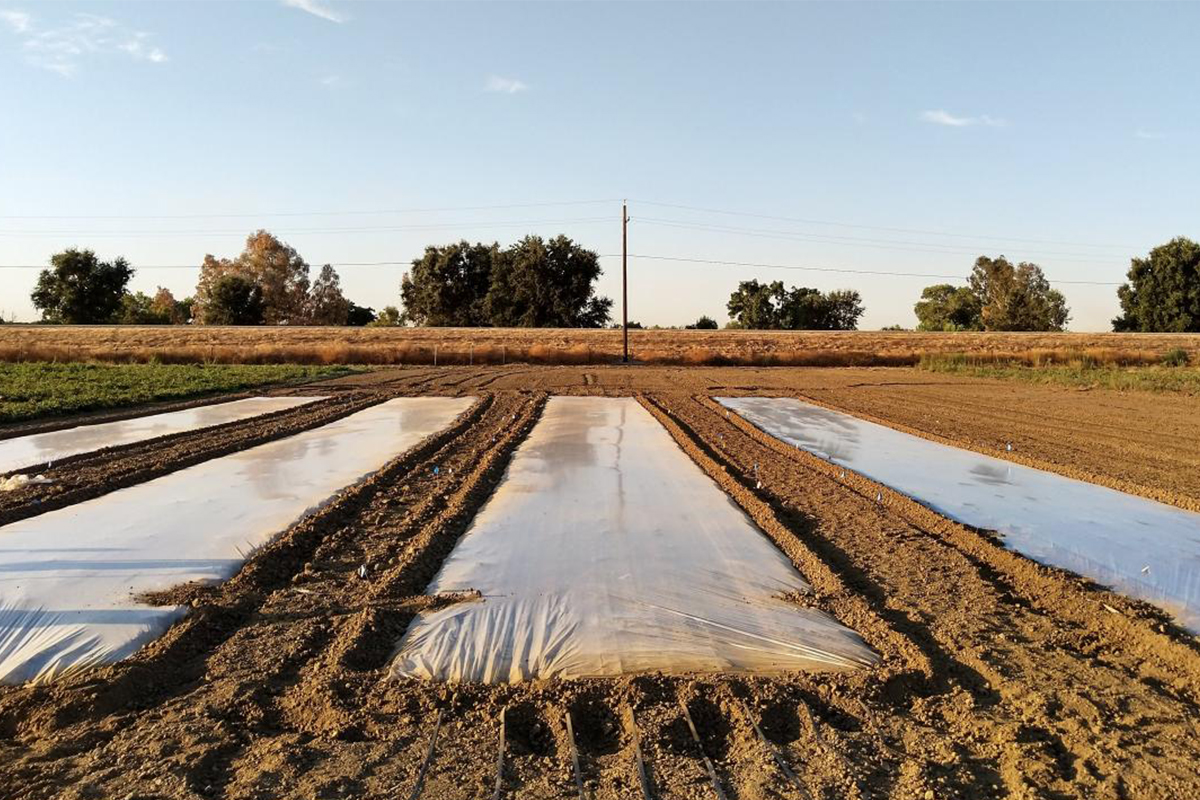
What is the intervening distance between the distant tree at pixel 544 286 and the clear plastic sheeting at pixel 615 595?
5400cm

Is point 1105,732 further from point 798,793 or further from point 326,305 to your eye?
point 326,305

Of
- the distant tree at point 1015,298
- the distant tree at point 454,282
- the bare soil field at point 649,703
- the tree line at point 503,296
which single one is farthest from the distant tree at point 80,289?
→ the distant tree at point 1015,298

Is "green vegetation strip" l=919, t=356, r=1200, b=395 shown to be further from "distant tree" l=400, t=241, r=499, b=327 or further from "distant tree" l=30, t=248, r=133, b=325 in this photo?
"distant tree" l=30, t=248, r=133, b=325

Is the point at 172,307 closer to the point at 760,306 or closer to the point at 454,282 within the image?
the point at 454,282

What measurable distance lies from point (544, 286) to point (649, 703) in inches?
2318

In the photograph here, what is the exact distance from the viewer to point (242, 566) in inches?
213

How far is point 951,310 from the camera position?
7881 cm

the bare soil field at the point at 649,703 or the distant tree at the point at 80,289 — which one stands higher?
the distant tree at the point at 80,289

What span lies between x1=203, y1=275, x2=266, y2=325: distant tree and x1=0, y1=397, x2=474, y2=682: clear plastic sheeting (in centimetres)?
6045

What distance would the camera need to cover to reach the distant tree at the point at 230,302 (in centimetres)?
Answer: 6394

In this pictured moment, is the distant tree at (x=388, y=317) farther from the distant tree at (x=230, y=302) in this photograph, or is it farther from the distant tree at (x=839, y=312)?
the distant tree at (x=839, y=312)

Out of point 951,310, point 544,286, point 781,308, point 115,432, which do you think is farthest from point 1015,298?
point 115,432

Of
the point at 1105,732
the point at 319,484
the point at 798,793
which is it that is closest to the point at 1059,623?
the point at 1105,732

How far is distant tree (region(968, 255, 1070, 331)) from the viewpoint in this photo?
7312 cm
